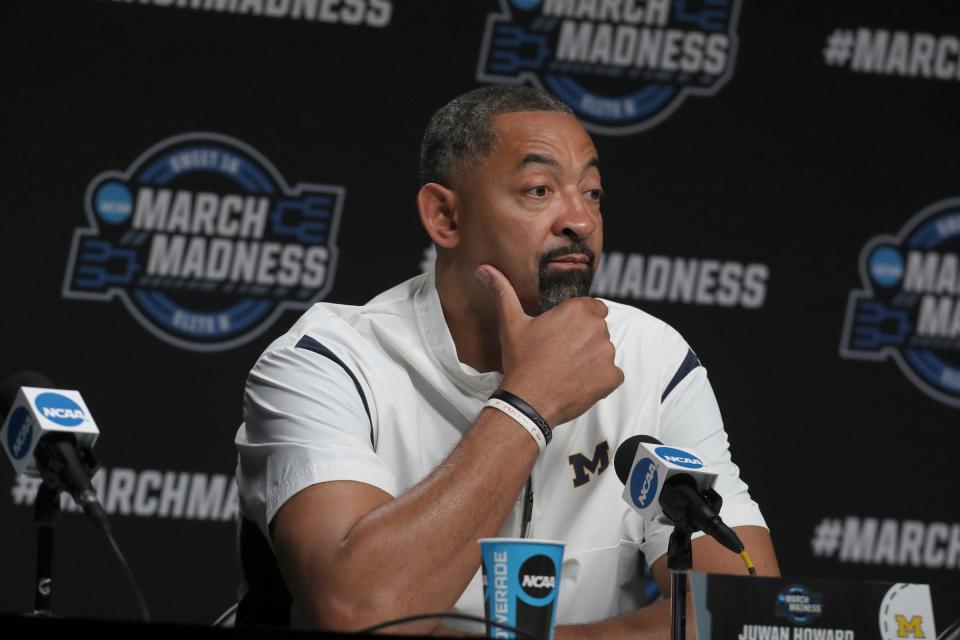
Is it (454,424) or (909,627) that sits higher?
(454,424)

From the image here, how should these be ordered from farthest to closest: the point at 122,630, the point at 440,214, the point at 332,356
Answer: the point at 440,214 → the point at 332,356 → the point at 122,630

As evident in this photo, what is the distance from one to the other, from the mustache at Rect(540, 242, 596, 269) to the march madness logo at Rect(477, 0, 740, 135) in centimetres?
156

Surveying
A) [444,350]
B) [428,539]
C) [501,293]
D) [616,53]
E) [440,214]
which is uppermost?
[616,53]

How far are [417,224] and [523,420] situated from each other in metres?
1.75

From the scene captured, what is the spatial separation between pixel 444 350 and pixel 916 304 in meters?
2.13

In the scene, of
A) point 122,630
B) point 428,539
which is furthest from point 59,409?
point 428,539

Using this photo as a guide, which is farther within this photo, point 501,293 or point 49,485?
point 501,293

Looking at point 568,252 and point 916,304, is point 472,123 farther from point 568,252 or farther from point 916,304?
point 916,304

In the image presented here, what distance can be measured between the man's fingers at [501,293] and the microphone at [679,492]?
0.60 m

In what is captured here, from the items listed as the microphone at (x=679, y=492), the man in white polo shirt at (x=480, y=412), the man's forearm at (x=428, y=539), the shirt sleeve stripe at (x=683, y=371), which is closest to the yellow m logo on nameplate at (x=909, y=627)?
the microphone at (x=679, y=492)

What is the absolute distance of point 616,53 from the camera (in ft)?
12.4

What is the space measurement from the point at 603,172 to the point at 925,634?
94.0 inches

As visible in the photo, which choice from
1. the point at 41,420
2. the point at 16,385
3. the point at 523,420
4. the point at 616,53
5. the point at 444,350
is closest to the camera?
the point at 41,420

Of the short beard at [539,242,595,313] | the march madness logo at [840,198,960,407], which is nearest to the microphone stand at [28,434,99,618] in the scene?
the short beard at [539,242,595,313]
